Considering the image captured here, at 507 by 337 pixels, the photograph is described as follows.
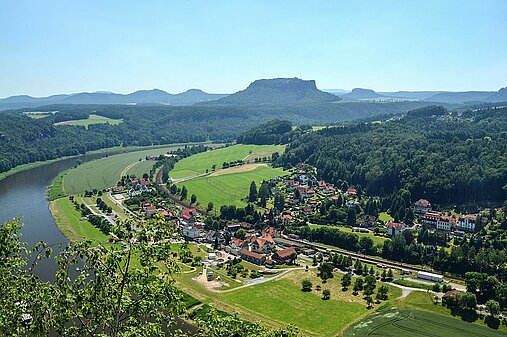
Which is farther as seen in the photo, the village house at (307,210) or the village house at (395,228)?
the village house at (307,210)

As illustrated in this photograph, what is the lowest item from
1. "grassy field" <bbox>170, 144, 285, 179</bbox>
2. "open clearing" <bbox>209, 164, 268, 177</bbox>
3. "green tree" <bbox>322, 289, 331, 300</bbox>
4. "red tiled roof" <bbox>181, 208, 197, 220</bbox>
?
"green tree" <bbox>322, 289, 331, 300</bbox>

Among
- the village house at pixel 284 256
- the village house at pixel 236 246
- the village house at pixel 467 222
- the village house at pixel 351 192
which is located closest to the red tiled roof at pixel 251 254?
the village house at pixel 236 246

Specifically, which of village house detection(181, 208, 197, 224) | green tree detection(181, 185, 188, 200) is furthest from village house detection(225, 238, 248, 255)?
green tree detection(181, 185, 188, 200)

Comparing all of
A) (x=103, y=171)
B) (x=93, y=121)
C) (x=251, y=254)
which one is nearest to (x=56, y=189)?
(x=103, y=171)

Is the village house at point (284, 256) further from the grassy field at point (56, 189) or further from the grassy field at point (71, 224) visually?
the grassy field at point (56, 189)

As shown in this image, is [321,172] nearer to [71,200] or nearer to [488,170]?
[488,170]

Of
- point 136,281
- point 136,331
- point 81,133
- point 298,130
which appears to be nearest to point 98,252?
point 136,281

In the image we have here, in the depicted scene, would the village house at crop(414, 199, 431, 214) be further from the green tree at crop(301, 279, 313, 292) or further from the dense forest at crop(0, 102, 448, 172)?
the dense forest at crop(0, 102, 448, 172)
